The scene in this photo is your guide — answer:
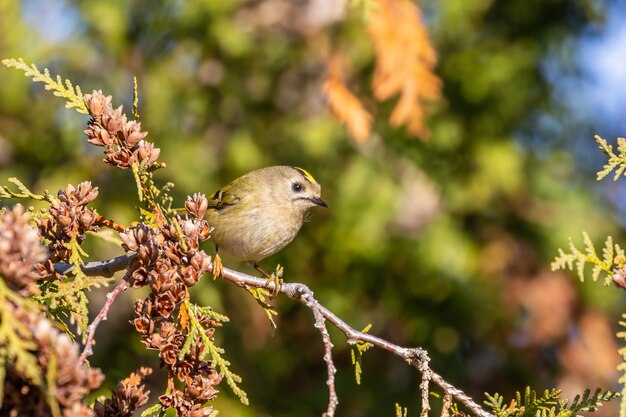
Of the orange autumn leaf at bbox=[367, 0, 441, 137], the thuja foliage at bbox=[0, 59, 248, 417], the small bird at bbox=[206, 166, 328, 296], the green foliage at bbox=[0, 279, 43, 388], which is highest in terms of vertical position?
the orange autumn leaf at bbox=[367, 0, 441, 137]

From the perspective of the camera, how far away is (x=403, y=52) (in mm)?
3041

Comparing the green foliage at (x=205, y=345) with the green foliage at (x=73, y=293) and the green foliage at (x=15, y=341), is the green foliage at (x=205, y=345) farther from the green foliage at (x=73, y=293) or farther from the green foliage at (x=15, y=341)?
the green foliage at (x=15, y=341)

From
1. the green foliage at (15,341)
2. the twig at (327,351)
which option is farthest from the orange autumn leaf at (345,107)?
the green foliage at (15,341)

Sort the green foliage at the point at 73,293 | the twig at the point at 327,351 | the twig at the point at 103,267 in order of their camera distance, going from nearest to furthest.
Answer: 1. the twig at the point at 327,351
2. the green foliage at the point at 73,293
3. the twig at the point at 103,267

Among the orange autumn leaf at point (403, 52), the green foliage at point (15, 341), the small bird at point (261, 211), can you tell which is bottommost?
the green foliage at point (15, 341)

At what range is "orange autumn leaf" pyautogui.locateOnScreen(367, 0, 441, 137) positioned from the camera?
2.93 m

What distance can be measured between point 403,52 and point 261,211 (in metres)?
0.93

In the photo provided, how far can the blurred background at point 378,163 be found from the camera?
12.0 ft

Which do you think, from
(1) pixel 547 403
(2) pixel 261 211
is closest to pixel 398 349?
(1) pixel 547 403

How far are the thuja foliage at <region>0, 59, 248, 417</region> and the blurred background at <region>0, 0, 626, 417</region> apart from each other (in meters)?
1.91

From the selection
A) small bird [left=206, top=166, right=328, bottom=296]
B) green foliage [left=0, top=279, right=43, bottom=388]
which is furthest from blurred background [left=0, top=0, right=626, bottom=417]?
green foliage [left=0, top=279, right=43, bottom=388]

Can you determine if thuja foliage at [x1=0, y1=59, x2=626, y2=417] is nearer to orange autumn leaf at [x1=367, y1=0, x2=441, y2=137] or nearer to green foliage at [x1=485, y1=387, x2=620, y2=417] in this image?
green foliage at [x1=485, y1=387, x2=620, y2=417]

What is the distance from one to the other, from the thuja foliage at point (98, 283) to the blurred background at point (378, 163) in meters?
1.91

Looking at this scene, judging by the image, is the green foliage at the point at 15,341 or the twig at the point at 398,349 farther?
the twig at the point at 398,349
